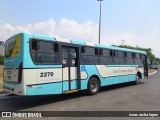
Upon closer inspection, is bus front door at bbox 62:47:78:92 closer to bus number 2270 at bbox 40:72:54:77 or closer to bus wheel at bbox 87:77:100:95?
bus number 2270 at bbox 40:72:54:77

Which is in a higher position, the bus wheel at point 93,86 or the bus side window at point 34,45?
the bus side window at point 34,45

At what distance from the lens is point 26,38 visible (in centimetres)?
820

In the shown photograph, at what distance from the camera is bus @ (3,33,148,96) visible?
8.13 m

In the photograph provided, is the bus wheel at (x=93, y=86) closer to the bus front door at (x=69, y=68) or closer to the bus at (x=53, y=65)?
the bus at (x=53, y=65)

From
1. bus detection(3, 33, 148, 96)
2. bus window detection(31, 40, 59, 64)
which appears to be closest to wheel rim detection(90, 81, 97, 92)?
bus detection(3, 33, 148, 96)

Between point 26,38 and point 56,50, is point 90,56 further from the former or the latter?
point 26,38

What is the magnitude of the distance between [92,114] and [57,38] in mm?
3945

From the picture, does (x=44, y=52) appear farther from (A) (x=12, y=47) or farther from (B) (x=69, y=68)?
(B) (x=69, y=68)

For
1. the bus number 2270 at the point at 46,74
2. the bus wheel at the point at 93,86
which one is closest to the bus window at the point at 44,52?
the bus number 2270 at the point at 46,74

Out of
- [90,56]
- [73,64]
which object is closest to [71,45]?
[73,64]

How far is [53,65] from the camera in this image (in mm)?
9148

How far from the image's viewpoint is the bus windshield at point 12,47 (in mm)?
8412

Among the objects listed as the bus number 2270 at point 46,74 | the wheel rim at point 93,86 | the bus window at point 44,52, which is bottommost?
the wheel rim at point 93,86

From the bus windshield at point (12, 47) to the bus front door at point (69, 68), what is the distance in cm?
223
